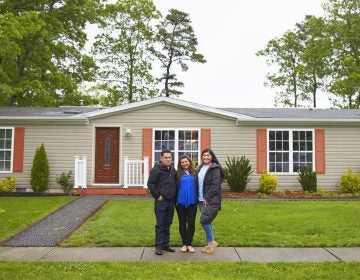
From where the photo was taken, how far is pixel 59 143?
14.5 meters

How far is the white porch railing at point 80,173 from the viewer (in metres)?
13.4

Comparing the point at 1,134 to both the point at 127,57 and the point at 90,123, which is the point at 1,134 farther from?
the point at 127,57

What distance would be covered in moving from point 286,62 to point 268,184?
22.9 meters

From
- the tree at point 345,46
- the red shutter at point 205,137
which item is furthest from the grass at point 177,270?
the tree at point 345,46

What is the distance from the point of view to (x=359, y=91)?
2722 cm

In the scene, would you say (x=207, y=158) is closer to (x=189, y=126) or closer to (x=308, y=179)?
(x=189, y=126)

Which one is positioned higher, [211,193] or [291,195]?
[211,193]

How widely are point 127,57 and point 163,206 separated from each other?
26.0m

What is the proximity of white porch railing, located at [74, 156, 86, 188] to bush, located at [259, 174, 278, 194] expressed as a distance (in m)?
5.94

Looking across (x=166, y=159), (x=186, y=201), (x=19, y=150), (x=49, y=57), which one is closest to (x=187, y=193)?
(x=186, y=201)

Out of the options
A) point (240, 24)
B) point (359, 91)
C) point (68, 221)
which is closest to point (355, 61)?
point (359, 91)

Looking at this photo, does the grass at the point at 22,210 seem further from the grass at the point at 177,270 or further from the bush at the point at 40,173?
the grass at the point at 177,270

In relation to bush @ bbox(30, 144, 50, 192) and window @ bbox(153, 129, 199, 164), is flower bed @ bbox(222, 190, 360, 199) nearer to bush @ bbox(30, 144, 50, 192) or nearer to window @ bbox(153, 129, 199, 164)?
window @ bbox(153, 129, 199, 164)

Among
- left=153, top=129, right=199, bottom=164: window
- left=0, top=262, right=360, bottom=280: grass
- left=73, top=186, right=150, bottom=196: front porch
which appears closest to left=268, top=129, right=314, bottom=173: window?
left=153, top=129, right=199, bottom=164: window
